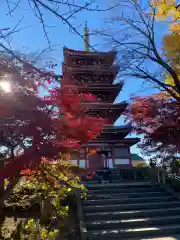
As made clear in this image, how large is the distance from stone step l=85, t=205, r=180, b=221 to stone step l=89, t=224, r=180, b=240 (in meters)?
0.68

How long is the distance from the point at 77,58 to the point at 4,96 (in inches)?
722

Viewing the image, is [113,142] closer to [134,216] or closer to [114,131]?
[114,131]

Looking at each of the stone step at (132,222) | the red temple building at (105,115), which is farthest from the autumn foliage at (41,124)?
the red temple building at (105,115)

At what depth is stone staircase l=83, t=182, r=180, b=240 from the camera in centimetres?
564

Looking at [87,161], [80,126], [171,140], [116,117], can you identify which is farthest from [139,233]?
[116,117]

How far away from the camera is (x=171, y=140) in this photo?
6770 mm

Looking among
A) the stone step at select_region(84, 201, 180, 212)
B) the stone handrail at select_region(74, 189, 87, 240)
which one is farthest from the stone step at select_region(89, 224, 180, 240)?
the stone step at select_region(84, 201, 180, 212)

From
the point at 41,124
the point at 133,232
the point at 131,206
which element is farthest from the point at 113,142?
the point at 41,124

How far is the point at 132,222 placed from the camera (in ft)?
20.1

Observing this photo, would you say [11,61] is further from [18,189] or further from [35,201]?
[18,189]

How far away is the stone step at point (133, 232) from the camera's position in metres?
5.52

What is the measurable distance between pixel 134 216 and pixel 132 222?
0.59m

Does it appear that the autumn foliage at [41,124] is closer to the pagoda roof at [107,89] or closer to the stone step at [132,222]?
the stone step at [132,222]

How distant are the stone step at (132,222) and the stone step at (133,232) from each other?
20 cm
